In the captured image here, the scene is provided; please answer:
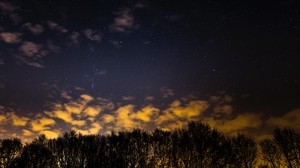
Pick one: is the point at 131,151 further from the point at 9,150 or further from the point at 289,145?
the point at 289,145

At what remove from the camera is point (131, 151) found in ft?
122

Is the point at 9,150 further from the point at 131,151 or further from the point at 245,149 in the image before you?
the point at 245,149

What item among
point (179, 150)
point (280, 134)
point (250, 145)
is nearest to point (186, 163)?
point (179, 150)

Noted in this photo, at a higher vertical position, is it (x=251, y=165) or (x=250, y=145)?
(x=250, y=145)

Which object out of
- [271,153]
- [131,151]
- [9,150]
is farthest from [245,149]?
[9,150]

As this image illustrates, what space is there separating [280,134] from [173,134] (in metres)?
17.7

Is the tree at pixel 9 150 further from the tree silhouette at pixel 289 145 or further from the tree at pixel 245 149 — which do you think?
the tree silhouette at pixel 289 145

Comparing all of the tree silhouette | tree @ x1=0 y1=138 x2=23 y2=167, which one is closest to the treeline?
tree @ x1=0 y1=138 x2=23 y2=167

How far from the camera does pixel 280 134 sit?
1721 inches

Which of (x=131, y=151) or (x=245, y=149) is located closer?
(x=131, y=151)

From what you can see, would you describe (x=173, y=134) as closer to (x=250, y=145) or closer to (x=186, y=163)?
(x=186, y=163)

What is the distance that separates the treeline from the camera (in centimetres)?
3603

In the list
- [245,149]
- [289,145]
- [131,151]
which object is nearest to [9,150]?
[131,151]

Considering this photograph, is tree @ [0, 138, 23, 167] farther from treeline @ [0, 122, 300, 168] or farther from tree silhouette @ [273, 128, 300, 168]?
tree silhouette @ [273, 128, 300, 168]
